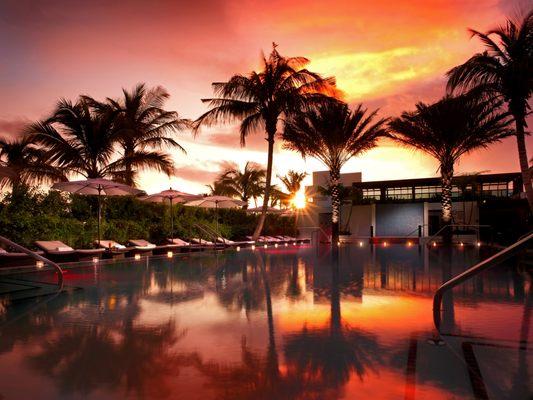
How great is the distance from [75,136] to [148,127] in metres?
5.42

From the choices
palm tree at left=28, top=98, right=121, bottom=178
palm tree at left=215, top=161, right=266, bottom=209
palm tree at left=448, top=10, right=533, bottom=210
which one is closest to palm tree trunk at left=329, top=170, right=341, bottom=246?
palm tree at left=448, top=10, right=533, bottom=210

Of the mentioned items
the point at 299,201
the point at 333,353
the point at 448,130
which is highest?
the point at 448,130

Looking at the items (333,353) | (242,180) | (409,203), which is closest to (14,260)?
(333,353)

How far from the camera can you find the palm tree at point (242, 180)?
39.3 m

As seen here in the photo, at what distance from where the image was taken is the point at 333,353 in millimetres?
4031

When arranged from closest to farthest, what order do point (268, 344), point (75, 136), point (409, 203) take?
point (268, 344) → point (75, 136) → point (409, 203)

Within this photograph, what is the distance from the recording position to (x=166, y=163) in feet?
71.6

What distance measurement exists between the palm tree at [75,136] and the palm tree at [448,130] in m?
16.4

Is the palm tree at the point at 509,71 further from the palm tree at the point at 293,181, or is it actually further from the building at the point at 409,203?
the palm tree at the point at 293,181

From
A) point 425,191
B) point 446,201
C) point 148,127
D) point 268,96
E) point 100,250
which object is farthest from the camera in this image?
point 425,191

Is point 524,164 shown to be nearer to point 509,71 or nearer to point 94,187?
point 509,71

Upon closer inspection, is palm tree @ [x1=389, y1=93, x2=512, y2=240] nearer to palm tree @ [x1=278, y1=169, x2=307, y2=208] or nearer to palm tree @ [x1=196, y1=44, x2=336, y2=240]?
palm tree @ [x1=196, y1=44, x2=336, y2=240]

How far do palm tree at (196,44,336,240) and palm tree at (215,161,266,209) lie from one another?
14.7m

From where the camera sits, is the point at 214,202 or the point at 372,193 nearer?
the point at 214,202
